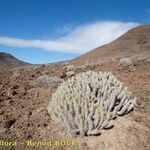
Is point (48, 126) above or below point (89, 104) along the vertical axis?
below

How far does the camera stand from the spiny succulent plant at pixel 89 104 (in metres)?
5.38

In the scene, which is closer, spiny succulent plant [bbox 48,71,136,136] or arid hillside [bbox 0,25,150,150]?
arid hillside [bbox 0,25,150,150]

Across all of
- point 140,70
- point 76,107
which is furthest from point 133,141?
point 140,70

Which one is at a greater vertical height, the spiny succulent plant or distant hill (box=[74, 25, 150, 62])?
distant hill (box=[74, 25, 150, 62])

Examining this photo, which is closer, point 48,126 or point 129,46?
point 48,126

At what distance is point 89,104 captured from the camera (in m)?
5.62

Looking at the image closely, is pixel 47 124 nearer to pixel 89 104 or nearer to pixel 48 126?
pixel 48 126

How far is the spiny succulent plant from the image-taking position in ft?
17.6

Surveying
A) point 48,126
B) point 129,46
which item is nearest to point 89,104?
point 48,126

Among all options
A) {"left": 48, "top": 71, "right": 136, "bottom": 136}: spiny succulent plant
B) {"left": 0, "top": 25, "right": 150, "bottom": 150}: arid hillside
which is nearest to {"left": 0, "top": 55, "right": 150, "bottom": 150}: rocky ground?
{"left": 0, "top": 25, "right": 150, "bottom": 150}: arid hillside

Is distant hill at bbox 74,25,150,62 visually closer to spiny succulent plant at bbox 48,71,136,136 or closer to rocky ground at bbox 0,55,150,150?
rocky ground at bbox 0,55,150,150

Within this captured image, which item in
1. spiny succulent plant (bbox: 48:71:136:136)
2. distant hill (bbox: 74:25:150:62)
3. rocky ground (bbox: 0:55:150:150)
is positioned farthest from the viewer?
distant hill (bbox: 74:25:150:62)

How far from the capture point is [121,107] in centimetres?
619

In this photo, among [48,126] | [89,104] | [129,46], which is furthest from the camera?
[129,46]
